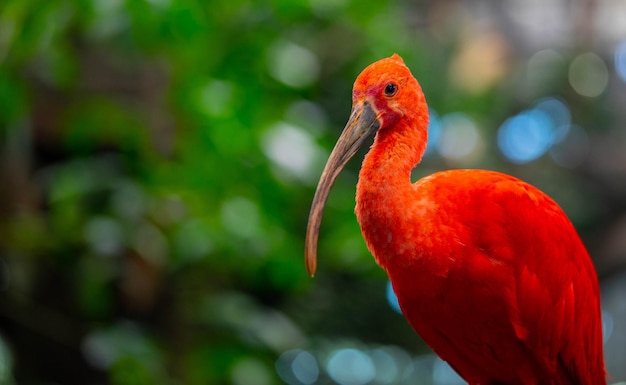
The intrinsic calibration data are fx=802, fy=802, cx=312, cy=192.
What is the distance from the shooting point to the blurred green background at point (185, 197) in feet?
8.23

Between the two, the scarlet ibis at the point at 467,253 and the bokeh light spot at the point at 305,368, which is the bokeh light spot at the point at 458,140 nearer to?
the bokeh light spot at the point at 305,368

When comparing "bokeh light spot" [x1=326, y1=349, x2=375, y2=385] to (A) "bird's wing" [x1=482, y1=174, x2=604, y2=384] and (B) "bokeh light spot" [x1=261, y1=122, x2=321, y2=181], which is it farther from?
(A) "bird's wing" [x1=482, y1=174, x2=604, y2=384]

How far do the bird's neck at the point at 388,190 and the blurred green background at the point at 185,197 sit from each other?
98 centimetres

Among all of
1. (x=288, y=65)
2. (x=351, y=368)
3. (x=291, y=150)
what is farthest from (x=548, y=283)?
(x=351, y=368)

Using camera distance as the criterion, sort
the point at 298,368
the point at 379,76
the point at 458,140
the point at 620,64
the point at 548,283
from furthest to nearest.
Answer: the point at 620,64, the point at 458,140, the point at 298,368, the point at 548,283, the point at 379,76

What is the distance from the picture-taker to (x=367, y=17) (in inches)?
120

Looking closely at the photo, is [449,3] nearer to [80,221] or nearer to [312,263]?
[80,221]

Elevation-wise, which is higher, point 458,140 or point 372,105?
point 458,140

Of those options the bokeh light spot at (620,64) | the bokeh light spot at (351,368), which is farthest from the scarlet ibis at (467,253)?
the bokeh light spot at (620,64)

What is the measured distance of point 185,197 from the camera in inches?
105

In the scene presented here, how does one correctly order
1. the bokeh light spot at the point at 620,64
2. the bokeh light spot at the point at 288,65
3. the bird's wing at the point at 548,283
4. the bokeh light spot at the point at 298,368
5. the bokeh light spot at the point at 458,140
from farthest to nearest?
1. the bokeh light spot at the point at 620,64
2. the bokeh light spot at the point at 458,140
3. the bokeh light spot at the point at 298,368
4. the bokeh light spot at the point at 288,65
5. the bird's wing at the point at 548,283

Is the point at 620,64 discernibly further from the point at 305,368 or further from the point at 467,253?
the point at 467,253

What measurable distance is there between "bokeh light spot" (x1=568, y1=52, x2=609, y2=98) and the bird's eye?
307cm

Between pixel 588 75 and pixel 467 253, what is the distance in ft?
10.0
